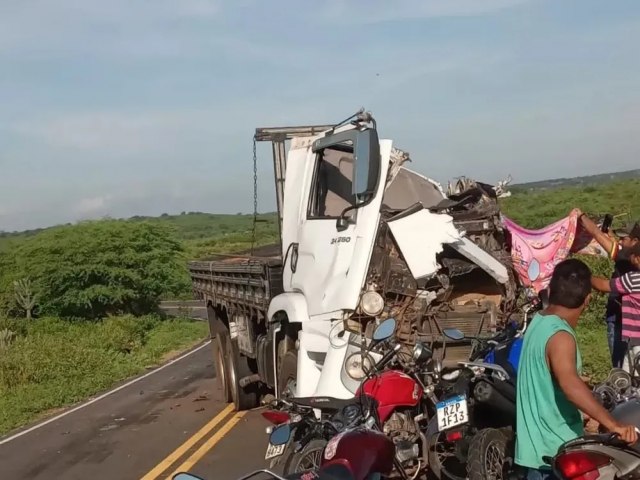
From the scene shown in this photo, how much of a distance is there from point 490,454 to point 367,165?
8.72 ft

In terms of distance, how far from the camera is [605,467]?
12.3 feet

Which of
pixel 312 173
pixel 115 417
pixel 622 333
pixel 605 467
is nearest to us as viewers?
pixel 605 467

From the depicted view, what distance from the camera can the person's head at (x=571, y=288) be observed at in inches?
150

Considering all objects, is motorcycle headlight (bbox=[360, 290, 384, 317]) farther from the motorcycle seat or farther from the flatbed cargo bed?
the flatbed cargo bed

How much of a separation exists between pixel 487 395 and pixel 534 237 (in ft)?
10.0

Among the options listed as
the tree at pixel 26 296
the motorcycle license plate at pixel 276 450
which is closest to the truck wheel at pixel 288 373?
the motorcycle license plate at pixel 276 450

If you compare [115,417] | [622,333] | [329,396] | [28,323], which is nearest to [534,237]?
[622,333]

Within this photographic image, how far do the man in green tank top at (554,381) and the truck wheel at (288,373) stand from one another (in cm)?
375

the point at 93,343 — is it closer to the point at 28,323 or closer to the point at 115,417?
the point at 28,323

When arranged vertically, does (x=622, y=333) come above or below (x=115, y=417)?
above

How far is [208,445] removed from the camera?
30.2 ft

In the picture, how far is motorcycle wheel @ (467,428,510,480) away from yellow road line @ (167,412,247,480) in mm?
3676

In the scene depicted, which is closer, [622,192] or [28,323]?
[28,323]

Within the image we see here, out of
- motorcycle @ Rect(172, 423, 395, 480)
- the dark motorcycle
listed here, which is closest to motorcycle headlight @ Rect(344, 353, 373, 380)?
the dark motorcycle
